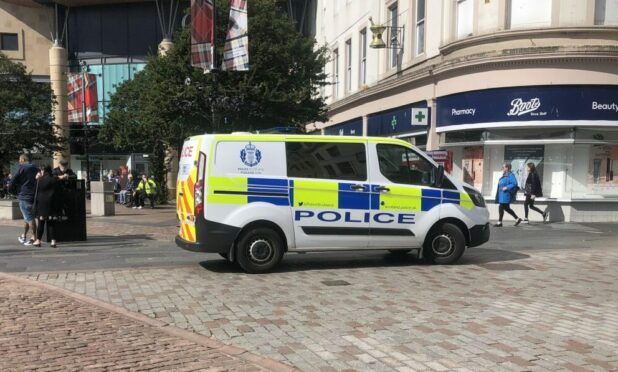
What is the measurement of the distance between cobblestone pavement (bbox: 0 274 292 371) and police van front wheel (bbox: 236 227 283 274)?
2446 millimetres

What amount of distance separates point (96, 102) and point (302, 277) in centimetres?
4012

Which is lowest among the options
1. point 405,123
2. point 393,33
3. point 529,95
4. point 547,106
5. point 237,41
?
point 405,123

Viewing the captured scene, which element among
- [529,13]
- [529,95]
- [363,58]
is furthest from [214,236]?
[363,58]

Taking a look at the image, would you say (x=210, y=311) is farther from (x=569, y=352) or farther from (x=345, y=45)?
(x=345, y=45)

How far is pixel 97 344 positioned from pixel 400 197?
5.20m

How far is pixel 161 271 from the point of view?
8.38m

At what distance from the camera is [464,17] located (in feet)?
59.3

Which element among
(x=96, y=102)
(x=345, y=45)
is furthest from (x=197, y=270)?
(x=96, y=102)

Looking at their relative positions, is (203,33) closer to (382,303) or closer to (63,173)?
(63,173)

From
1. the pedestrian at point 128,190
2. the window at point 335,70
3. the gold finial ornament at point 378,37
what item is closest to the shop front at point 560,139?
the gold finial ornament at point 378,37

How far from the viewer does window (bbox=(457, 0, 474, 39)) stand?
17766 mm

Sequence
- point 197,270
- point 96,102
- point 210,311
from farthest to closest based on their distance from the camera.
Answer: point 96,102 → point 197,270 → point 210,311

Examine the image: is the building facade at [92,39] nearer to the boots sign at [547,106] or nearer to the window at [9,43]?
A: the window at [9,43]

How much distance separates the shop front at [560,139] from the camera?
15.8m
